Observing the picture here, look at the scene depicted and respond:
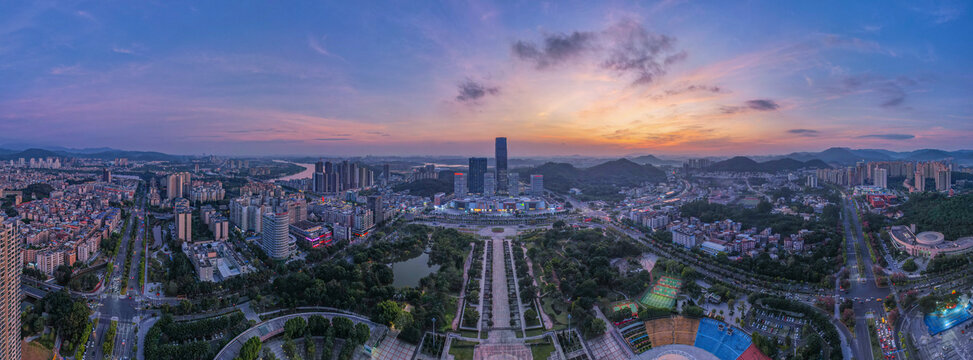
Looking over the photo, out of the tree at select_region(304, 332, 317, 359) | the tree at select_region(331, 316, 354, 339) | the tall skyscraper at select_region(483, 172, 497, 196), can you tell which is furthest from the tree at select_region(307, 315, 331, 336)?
the tall skyscraper at select_region(483, 172, 497, 196)

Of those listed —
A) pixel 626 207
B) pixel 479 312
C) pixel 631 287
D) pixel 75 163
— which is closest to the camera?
pixel 479 312

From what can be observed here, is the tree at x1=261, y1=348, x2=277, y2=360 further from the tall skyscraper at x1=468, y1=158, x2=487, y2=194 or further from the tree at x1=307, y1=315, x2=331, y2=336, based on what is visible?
the tall skyscraper at x1=468, y1=158, x2=487, y2=194

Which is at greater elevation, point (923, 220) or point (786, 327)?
point (923, 220)

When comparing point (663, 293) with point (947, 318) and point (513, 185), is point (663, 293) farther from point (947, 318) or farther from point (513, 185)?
point (513, 185)

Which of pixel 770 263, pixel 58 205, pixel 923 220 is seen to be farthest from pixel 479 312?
pixel 58 205

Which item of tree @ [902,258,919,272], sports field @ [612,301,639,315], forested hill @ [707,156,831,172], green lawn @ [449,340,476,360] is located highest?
forested hill @ [707,156,831,172]

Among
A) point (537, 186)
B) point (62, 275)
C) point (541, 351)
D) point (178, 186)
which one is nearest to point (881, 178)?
point (537, 186)

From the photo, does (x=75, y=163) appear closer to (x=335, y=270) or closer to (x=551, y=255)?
(x=335, y=270)
